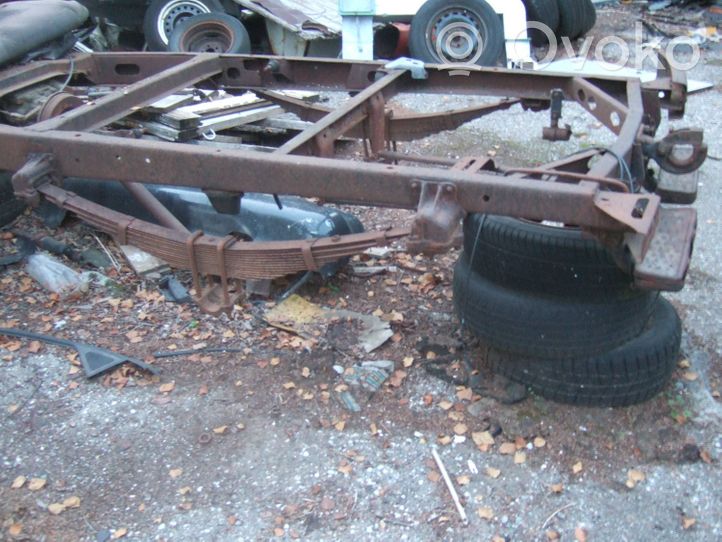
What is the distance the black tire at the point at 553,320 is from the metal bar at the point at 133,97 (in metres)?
1.68

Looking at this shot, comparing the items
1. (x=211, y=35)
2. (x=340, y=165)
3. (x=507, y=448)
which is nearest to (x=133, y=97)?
(x=340, y=165)

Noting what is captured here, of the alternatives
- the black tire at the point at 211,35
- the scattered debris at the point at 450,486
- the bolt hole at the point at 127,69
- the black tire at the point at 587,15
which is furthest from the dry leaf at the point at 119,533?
the black tire at the point at 587,15

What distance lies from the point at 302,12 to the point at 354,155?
3326 mm

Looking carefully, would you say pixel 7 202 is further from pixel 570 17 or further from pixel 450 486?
pixel 570 17

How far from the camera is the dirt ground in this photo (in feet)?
8.54

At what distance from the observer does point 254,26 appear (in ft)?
28.5

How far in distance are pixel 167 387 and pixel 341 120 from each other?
144 cm

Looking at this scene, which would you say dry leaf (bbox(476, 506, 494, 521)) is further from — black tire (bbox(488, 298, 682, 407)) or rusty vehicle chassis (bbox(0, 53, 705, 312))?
rusty vehicle chassis (bbox(0, 53, 705, 312))

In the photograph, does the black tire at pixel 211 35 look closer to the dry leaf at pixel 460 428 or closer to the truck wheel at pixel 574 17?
the truck wheel at pixel 574 17

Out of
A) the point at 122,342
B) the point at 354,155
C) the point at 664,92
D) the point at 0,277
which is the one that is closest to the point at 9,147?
the point at 122,342

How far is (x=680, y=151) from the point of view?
2.64m

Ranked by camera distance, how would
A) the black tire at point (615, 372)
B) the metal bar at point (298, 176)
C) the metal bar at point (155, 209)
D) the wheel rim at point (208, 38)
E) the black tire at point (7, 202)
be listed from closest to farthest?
the metal bar at point (298, 176), the black tire at point (615, 372), the metal bar at point (155, 209), the black tire at point (7, 202), the wheel rim at point (208, 38)

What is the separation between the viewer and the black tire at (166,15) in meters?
8.06

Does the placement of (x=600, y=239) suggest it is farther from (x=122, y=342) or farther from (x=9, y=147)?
(x=122, y=342)
